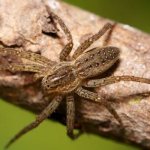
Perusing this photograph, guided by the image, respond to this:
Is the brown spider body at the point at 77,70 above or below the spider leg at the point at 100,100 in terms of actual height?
above

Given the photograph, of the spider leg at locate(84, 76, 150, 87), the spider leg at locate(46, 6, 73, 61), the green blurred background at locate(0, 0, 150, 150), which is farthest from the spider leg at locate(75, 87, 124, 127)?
the green blurred background at locate(0, 0, 150, 150)

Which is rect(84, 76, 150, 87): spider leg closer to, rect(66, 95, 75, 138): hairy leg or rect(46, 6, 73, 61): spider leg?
rect(66, 95, 75, 138): hairy leg

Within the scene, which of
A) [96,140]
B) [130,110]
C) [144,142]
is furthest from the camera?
[96,140]

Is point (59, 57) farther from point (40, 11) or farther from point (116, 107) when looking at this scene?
point (116, 107)

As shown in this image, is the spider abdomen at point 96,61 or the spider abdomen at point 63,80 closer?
the spider abdomen at point 96,61

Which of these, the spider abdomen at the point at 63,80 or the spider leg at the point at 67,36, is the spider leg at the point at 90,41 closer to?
the spider leg at the point at 67,36

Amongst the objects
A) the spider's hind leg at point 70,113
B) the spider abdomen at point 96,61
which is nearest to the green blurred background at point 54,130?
the spider's hind leg at point 70,113

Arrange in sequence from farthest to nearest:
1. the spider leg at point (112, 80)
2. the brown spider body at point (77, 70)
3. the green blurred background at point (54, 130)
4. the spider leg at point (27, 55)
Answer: the green blurred background at point (54, 130) → the brown spider body at point (77, 70) → the spider leg at point (27, 55) → the spider leg at point (112, 80)


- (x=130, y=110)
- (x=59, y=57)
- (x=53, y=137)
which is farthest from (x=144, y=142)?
(x=53, y=137)
